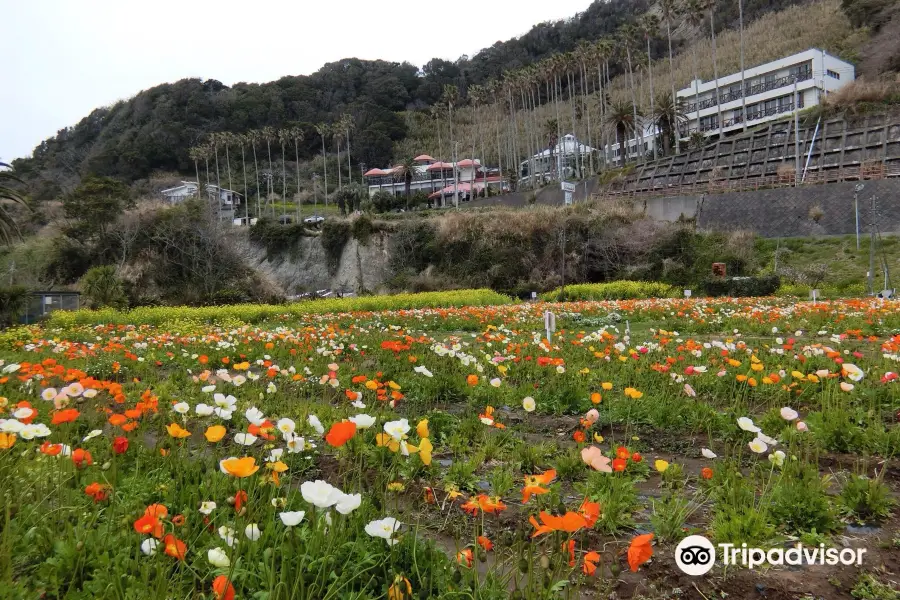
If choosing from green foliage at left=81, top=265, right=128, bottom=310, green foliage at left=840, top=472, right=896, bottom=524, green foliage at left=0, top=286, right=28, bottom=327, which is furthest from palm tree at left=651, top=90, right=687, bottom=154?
green foliage at left=840, top=472, right=896, bottom=524

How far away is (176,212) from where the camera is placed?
2981 centimetres

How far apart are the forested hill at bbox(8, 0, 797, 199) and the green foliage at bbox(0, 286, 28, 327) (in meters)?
64.1

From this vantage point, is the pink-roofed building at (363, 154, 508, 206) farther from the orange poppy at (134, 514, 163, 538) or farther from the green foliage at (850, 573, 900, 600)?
the orange poppy at (134, 514, 163, 538)

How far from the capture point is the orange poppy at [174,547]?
1.37m

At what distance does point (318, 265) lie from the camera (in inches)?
1443

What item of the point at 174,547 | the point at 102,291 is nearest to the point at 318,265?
the point at 102,291

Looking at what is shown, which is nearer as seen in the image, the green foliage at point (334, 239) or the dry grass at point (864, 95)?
the green foliage at point (334, 239)

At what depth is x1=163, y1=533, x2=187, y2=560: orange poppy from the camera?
1372 millimetres

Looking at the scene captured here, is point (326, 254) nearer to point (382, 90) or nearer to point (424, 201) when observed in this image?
point (424, 201)

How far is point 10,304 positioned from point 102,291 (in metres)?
5.04

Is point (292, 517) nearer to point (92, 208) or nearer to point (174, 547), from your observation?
point (174, 547)

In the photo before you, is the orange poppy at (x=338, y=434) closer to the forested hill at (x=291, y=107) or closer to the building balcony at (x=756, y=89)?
the building balcony at (x=756, y=89)

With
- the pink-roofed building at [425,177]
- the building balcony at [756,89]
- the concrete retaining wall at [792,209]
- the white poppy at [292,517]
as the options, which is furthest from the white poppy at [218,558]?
the pink-roofed building at [425,177]

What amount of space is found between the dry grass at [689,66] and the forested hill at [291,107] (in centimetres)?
562
